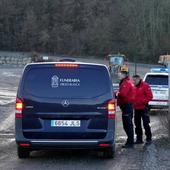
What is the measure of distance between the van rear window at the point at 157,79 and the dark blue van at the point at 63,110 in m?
13.5

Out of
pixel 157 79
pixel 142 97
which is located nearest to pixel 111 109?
pixel 142 97

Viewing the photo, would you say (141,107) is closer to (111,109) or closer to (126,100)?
(126,100)

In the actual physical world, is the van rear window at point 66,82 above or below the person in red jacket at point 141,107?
above

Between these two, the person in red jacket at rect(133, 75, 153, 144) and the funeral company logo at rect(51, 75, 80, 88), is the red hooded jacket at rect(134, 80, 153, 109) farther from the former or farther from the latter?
the funeral company logo at rect(51, 75, 80, 88)

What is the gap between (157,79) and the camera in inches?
977

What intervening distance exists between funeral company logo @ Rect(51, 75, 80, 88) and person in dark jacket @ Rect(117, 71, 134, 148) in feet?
6.82

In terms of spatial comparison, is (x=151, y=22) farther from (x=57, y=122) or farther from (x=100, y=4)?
(x=57, y=122)

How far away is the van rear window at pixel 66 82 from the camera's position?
11.3 m

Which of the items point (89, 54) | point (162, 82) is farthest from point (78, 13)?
point (162, 82)

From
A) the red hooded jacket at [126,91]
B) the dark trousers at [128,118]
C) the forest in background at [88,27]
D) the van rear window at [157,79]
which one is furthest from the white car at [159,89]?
the forest in background at [88,27]

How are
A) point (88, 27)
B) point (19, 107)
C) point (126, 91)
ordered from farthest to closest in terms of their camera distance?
point (88, 27), point (126, 91), point (19, 107)

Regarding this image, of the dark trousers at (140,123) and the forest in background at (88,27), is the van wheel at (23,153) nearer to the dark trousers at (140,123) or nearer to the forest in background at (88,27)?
the dark trousers at (140,123)

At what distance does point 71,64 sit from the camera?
37.7ft

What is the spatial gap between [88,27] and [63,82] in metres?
103
